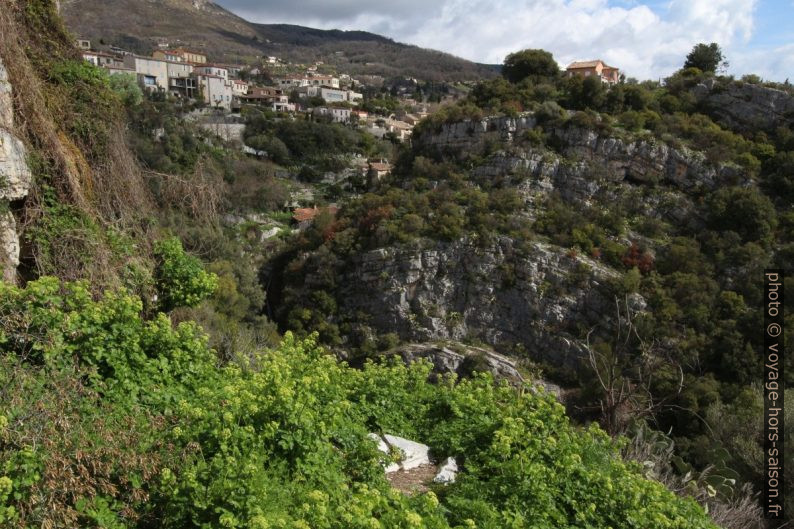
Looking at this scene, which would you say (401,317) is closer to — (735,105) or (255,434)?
(255,434)

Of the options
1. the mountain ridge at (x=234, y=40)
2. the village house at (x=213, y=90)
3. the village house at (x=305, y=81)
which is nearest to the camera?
the village house at (x=213, y=90)

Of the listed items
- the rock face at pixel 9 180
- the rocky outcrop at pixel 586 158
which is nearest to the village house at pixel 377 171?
the rocky outcrop at pixel 586 158

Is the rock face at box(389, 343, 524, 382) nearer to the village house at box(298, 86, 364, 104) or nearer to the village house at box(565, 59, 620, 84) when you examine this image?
the village house at box(565, 59, 620, 84)

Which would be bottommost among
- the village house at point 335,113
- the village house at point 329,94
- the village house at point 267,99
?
the village house at point 335,113

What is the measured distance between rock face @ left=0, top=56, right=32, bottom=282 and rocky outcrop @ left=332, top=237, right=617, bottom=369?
17418 mm

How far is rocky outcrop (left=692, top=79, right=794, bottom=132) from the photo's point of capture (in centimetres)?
2609

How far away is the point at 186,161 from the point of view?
1332 inches

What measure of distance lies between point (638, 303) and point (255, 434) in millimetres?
19300

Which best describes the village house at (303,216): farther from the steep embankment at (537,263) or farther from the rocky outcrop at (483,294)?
the rocky outcrop at (483,294)

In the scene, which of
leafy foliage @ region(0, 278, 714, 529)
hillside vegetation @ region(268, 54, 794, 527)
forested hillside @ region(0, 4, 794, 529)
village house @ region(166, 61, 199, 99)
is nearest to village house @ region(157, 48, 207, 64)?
village house @ region(166, 61, 199, 99)

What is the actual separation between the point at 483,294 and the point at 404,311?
3.45 meters

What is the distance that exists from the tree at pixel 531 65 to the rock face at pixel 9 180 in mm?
30506

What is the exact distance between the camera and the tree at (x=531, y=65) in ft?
105

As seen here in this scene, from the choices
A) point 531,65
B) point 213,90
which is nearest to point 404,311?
point 531,65
